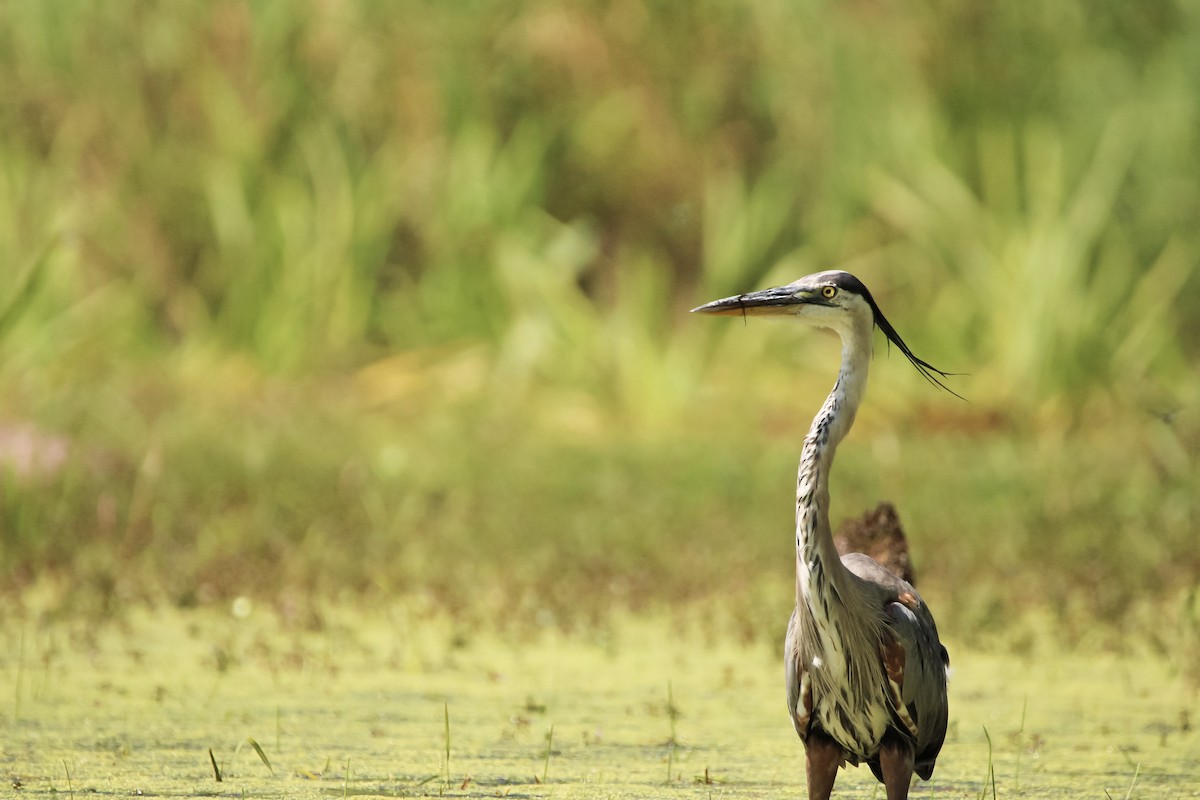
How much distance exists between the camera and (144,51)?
1192 centimetres

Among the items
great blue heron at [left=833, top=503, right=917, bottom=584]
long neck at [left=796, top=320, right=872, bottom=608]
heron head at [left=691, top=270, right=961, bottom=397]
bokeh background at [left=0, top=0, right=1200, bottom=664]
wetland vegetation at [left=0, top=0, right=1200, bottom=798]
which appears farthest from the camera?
bokeh background at [left=0, top=0, right=1200, bottom=664]

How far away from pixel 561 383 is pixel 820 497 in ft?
21.8

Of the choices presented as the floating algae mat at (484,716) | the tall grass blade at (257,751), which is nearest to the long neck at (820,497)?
the floating algae mat at (484,716)

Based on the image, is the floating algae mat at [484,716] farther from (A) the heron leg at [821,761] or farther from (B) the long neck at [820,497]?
(B) the long neck at [820,497]

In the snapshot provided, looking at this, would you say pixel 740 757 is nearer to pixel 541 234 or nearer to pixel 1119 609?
pixel 1119 609

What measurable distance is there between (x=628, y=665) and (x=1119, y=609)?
175 centimetres

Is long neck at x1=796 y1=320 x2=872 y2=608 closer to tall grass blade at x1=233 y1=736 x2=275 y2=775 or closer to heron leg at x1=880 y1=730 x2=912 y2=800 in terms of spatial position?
heron leg at x1=880 y1=730 x2=912 y2=800

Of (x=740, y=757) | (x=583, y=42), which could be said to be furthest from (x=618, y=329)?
(x=740, y=757)

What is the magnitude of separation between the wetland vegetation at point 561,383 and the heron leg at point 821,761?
31 cm

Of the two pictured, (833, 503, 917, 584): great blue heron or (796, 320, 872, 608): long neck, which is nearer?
(796, 320, 872, 608): long neck

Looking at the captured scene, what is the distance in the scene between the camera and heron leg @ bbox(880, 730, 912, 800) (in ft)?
12.8

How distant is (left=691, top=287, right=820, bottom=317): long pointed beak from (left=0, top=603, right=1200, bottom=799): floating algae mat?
1061 millimetres

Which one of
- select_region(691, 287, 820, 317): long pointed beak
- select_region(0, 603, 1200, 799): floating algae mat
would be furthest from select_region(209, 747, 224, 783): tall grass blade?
select_region(691, 287, 820, 317): long pointed beak

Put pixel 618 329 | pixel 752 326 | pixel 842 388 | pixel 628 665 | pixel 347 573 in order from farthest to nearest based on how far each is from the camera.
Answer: pixel 752 326
pixel 618 329
pixel 347 573
pixel 628 665
pixel 842 388
